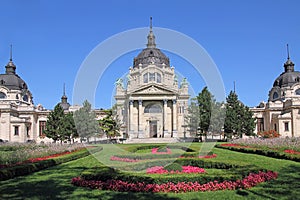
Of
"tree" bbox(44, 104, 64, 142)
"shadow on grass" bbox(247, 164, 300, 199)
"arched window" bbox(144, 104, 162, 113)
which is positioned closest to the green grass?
"shadow on grass" bbox(247, 164, 300, 199)

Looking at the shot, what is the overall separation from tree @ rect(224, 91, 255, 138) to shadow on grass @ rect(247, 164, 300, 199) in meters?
32.0

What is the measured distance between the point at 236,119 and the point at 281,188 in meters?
36.0

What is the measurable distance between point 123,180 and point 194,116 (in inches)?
1533

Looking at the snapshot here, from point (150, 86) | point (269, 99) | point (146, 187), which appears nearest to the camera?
point (146, 187)

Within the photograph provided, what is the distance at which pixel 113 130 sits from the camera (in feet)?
152

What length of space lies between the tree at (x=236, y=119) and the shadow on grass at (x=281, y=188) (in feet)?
105

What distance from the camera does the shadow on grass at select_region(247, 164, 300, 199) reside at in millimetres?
9367

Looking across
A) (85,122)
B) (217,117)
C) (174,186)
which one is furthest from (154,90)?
(174,186)

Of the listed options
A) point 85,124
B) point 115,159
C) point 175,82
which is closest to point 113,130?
point 85,124

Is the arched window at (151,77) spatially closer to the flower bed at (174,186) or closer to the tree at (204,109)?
the tree at (204,109)

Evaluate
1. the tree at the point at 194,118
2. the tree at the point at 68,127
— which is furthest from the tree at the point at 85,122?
the tree at the point at 194,118

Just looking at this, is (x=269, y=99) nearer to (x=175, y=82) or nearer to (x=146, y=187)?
(x=175, y=82)

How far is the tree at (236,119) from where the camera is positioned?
4486 centimetres

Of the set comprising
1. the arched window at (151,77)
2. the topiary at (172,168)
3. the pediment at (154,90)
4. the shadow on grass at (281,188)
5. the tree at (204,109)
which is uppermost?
the arched window at (151,77)
